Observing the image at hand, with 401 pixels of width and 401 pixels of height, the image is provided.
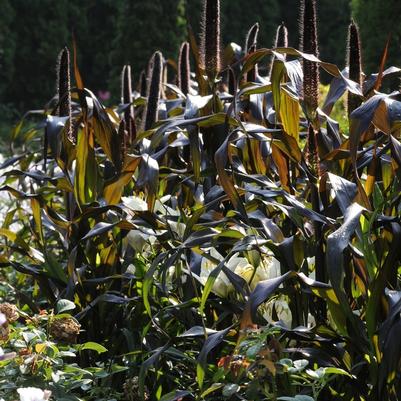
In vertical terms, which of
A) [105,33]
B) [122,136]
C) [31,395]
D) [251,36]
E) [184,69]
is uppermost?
[251,36]

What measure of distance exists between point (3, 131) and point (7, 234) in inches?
455

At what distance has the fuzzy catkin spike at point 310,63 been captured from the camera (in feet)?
6.55

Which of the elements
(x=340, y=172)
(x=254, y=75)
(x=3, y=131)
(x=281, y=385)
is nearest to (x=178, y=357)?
(x=281, y=385)

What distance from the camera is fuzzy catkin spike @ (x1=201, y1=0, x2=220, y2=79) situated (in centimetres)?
221

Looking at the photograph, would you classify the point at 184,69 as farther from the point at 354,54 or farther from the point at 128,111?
the point at 354,54

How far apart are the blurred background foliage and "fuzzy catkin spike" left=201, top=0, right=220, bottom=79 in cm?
1141

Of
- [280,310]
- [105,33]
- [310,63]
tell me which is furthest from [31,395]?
[105,33]

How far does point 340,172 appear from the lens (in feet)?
7.32

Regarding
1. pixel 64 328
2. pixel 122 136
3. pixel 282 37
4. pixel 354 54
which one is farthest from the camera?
pixel 282 37

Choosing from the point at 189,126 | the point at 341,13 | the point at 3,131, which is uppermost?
the point at 189,126

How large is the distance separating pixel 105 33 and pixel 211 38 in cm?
1572

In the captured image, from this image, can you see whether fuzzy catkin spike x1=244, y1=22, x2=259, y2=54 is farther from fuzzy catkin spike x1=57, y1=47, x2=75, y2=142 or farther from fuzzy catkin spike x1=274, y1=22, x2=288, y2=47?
fuzzy catkin spike x1=57, y1=47, x2=75, y2=142

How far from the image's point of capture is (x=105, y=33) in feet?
57.6

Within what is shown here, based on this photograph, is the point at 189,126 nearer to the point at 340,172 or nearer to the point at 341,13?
the point at 340,172
